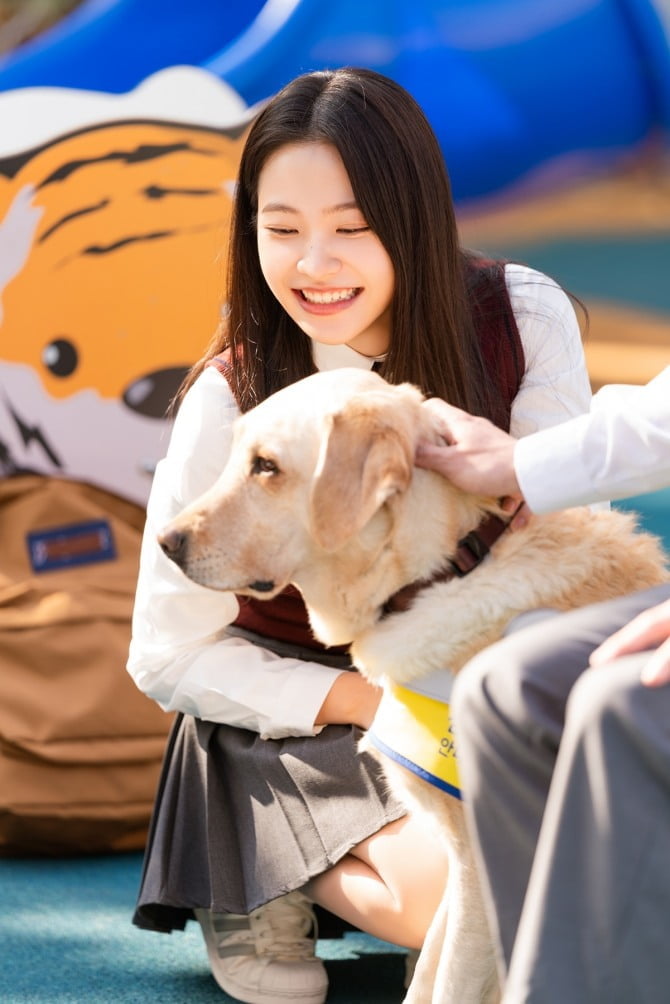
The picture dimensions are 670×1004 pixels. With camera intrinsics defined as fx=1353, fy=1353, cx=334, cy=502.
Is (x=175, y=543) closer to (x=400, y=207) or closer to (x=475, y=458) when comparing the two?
(x=475, y=458)

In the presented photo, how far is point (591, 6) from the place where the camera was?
442 cm

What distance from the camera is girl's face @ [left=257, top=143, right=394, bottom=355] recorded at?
2.36 metres

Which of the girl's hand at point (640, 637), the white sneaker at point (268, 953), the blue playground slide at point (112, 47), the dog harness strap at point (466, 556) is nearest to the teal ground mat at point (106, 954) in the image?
the white sneaker at point (268, 953)

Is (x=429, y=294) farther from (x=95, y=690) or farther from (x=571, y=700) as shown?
(x=95, y=690)

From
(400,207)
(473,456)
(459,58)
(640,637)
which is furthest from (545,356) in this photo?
(459,58)

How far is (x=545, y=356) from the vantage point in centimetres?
252

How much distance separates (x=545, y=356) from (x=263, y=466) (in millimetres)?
713

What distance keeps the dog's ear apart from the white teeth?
48cm

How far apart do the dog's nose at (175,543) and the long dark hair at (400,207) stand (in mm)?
550

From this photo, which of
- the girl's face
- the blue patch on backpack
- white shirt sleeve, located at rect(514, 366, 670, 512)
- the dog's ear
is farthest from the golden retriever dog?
the blue patch on backpack

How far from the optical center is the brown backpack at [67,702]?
3.35 metres

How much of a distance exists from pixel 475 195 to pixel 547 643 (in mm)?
3013

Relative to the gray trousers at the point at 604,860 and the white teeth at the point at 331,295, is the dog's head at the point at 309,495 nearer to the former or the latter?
the white teeth at the point at 331,295

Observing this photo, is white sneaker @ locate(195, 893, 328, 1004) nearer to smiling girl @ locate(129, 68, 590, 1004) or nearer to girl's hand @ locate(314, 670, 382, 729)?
smiling girl @ locate(129, 68, 590, 1004)
